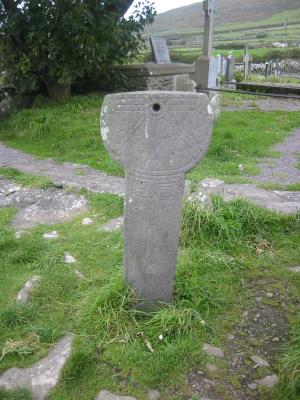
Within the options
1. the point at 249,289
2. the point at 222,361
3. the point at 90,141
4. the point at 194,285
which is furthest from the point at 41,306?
the point at 90,141

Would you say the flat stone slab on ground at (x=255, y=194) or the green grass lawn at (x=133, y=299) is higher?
the flat stone slab on ground at (x=255, y=194)

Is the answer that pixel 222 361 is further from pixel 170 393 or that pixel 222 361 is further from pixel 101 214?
pixel 101 214

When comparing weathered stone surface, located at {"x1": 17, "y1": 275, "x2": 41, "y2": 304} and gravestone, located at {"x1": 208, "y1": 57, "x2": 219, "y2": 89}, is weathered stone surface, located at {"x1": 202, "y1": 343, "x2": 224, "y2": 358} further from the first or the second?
gravestone, located at {"x1": 208, "y1": 57, "x2": 219, "y2": 89}

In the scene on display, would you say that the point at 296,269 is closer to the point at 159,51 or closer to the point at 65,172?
the point at 65,172

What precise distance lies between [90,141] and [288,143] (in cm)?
394

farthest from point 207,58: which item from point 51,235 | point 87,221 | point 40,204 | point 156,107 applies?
point 156,107

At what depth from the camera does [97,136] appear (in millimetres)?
8070

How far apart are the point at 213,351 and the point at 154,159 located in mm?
1350

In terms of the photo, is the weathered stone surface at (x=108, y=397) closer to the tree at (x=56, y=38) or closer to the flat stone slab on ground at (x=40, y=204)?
the flat stone slab on ground at (x=40, y=204)

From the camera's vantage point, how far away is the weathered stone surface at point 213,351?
266 cm

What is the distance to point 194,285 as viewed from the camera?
318 cm

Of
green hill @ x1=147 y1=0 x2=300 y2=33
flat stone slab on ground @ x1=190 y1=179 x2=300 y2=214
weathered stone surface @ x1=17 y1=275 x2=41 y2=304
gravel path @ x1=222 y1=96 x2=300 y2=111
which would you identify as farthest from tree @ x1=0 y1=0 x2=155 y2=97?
green hill @ x1=147 y1=0 x2=300 y2=33

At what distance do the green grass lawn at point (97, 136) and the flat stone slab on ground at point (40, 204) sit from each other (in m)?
1.25

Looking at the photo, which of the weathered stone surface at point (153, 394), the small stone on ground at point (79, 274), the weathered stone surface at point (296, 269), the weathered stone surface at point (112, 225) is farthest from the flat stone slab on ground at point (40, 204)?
the weathered stone surface at point (153, 394)
